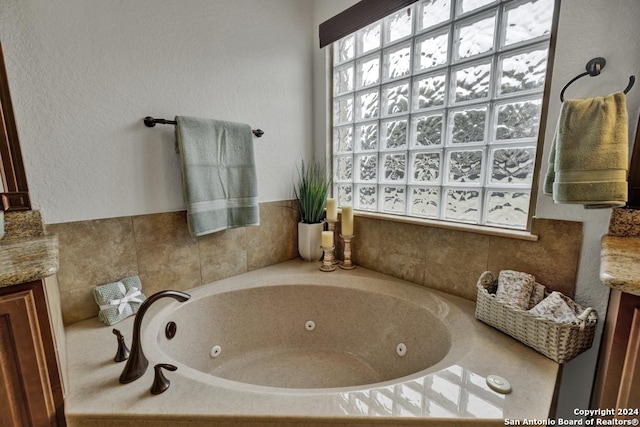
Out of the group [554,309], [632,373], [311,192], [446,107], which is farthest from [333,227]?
[632,373]

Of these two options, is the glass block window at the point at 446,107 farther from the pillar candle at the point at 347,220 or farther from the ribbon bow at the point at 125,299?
the ribbon bow at the point at 125,299

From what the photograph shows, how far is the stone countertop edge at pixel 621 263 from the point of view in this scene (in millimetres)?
592

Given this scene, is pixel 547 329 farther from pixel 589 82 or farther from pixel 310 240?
pixel 310 240

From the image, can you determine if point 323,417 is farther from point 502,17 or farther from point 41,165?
point 502,17

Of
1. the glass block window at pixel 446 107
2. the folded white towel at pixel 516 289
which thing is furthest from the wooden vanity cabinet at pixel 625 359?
the glass block window at pixel 446 107

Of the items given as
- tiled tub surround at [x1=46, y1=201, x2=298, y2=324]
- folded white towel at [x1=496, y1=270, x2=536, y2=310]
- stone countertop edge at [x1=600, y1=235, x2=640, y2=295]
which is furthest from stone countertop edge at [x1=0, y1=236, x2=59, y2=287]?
folded white towel at [x1=496, y1=270, x2=536, y2=310]

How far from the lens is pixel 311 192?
1.80 m

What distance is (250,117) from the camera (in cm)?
162

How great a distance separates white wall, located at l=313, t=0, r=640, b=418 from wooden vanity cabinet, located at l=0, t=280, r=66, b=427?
1664 mm

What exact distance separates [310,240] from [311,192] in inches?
12.6

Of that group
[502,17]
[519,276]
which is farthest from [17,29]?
[519,276]

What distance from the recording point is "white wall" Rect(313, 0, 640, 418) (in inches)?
35.3

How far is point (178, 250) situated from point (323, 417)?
1.09m

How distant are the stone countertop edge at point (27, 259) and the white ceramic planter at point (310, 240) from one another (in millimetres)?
1203
